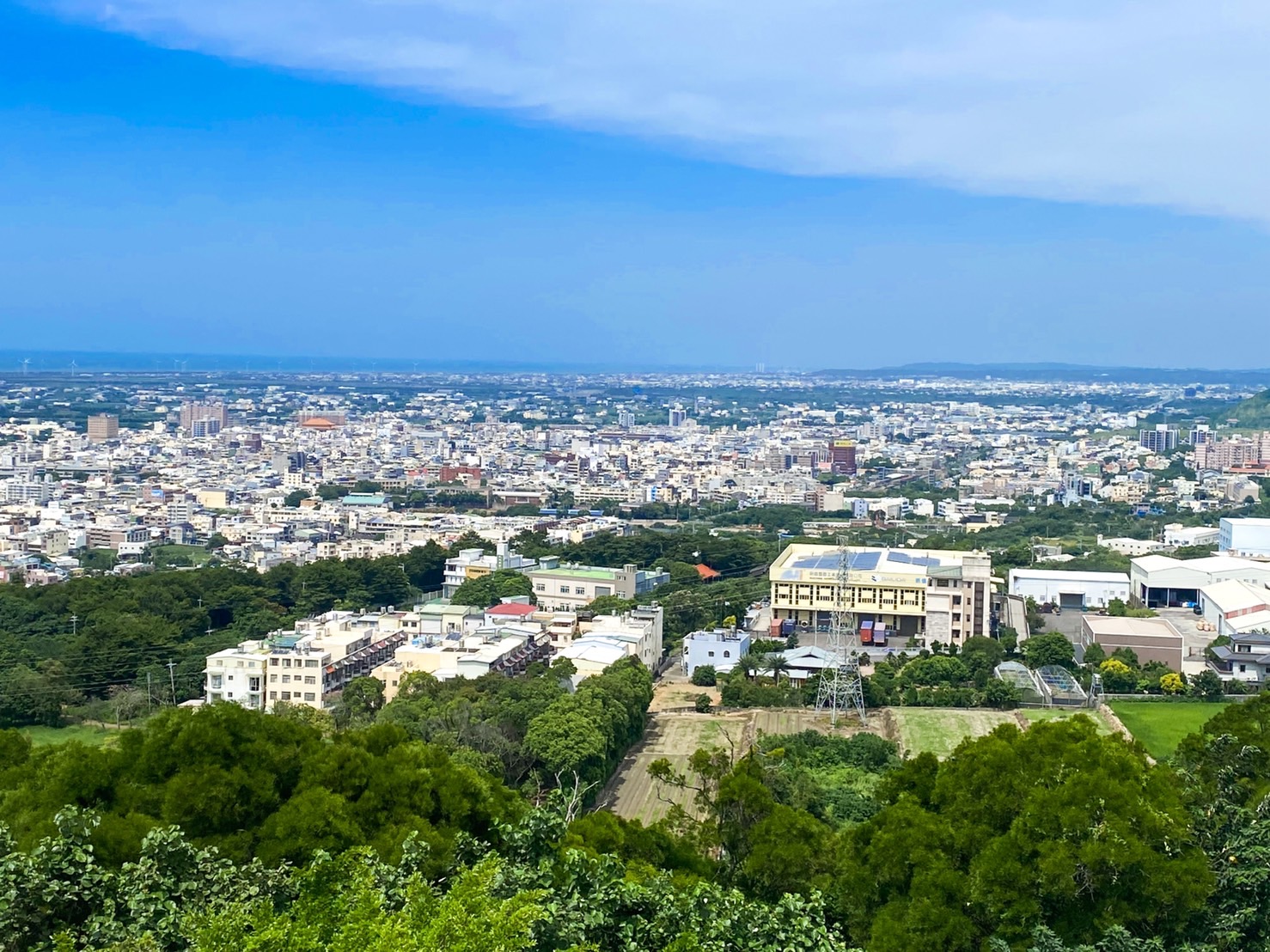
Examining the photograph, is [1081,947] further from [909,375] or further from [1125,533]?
[909,375]

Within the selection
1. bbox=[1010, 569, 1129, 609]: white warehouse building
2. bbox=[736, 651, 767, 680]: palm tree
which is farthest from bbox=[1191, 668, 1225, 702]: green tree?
bbox=[1010, 569, 1129, 609]: white warehouse building

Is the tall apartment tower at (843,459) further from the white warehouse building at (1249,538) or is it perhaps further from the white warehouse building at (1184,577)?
the white warehouse building at (1184,577)

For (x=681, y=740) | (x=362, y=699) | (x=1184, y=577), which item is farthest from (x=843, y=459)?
(x=362, y=699)

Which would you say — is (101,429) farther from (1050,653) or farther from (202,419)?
(1050,653)

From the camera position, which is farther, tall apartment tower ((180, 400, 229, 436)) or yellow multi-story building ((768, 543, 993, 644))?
tall apartment tower ((180, 400, 229, 436))

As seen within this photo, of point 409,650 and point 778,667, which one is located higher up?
point 409,650

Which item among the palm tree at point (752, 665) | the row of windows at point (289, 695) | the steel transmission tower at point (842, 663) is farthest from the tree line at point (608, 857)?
the palm tree at point (752, 665)

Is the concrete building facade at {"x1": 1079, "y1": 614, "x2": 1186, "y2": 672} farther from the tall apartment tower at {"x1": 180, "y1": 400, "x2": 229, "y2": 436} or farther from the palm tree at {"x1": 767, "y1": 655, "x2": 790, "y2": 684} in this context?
the tall apartment tower at {"x1": 180, "y1": 400, "x2": 229, "y2": 436}
